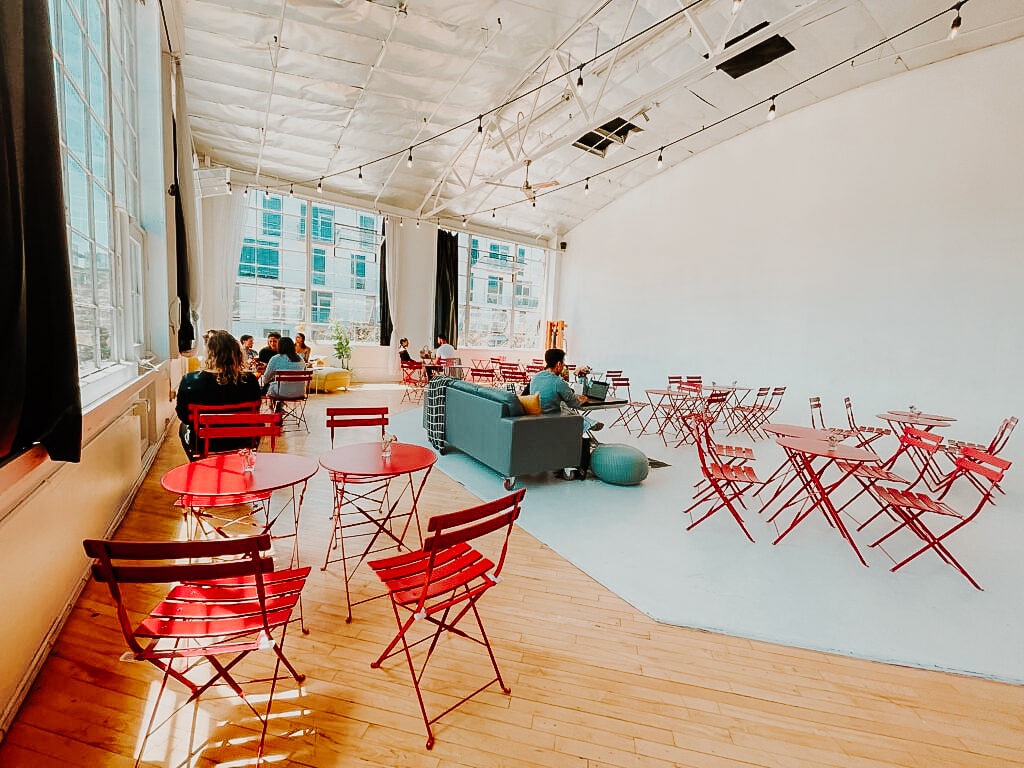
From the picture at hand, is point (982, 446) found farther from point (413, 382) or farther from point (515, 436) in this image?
point (413, 382)

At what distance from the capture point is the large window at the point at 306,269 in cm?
1016

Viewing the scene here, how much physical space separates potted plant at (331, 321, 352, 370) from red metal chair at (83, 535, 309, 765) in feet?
30.4

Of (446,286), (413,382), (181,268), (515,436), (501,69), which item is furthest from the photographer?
(446,286)

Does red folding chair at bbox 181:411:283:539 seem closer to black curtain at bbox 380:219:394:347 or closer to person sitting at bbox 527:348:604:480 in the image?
person sitting at bbox 527:348:604:480

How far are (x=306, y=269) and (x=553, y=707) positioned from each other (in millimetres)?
11068

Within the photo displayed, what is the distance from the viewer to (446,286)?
12391mm

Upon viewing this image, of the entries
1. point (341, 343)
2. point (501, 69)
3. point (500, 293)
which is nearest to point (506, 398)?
point (501, 69)

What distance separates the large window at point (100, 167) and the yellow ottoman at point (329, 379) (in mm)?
4955

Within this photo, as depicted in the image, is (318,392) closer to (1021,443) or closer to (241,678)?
(241,678)

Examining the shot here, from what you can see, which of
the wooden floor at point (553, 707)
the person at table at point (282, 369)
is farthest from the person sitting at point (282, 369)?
the wooden floor at point (553, 707)

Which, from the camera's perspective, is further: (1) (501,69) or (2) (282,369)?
(1) (501,69)

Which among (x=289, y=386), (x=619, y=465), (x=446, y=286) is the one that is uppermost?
(x=446, y=286)

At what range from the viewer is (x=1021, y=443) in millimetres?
5289

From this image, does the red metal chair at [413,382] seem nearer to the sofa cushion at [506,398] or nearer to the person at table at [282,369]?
the person at table at [282,369]
